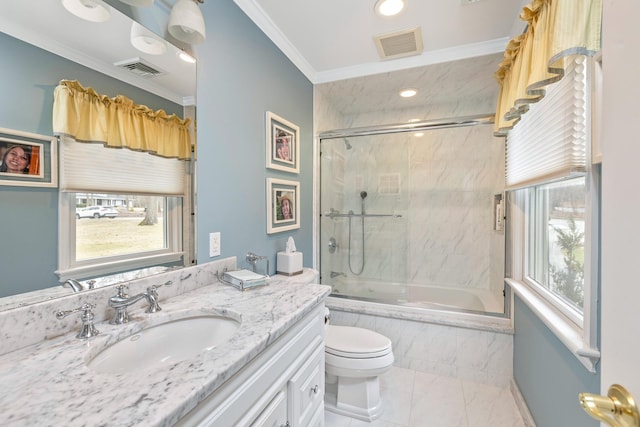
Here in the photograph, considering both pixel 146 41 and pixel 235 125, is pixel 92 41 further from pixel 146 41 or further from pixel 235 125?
pixel 235 125

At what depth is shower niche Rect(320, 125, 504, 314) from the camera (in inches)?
108

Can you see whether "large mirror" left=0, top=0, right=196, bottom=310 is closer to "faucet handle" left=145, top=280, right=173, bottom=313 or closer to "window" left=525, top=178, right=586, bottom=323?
"faucet handle" left=145, top=280, right=173, bottom=313

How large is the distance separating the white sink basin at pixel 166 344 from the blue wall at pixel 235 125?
42 cm

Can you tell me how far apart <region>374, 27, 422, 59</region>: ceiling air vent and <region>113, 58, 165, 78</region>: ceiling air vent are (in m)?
1.47

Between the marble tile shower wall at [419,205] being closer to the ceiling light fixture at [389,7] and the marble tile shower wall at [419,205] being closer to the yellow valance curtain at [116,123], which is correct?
the ceiling light fixture at [389,7]

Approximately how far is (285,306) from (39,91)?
1028mm

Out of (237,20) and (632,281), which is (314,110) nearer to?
(237,20)

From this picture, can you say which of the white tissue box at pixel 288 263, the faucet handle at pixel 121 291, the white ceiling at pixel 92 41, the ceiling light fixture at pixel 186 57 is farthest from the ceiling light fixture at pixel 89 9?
the white tissue box at pixel 288 263

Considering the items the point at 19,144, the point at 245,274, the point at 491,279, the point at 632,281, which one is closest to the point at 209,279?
the point at 245,274

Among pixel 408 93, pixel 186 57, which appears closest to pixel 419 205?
pixel 408 93

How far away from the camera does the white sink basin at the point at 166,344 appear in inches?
32.3

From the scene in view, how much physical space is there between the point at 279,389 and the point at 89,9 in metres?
1.44

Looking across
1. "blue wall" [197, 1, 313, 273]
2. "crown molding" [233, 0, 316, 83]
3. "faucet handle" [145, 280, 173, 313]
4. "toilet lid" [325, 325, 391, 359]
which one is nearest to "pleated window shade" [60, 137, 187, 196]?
"blue wall" [197, 1, 313, 273]

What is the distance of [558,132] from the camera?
4.00 feet
